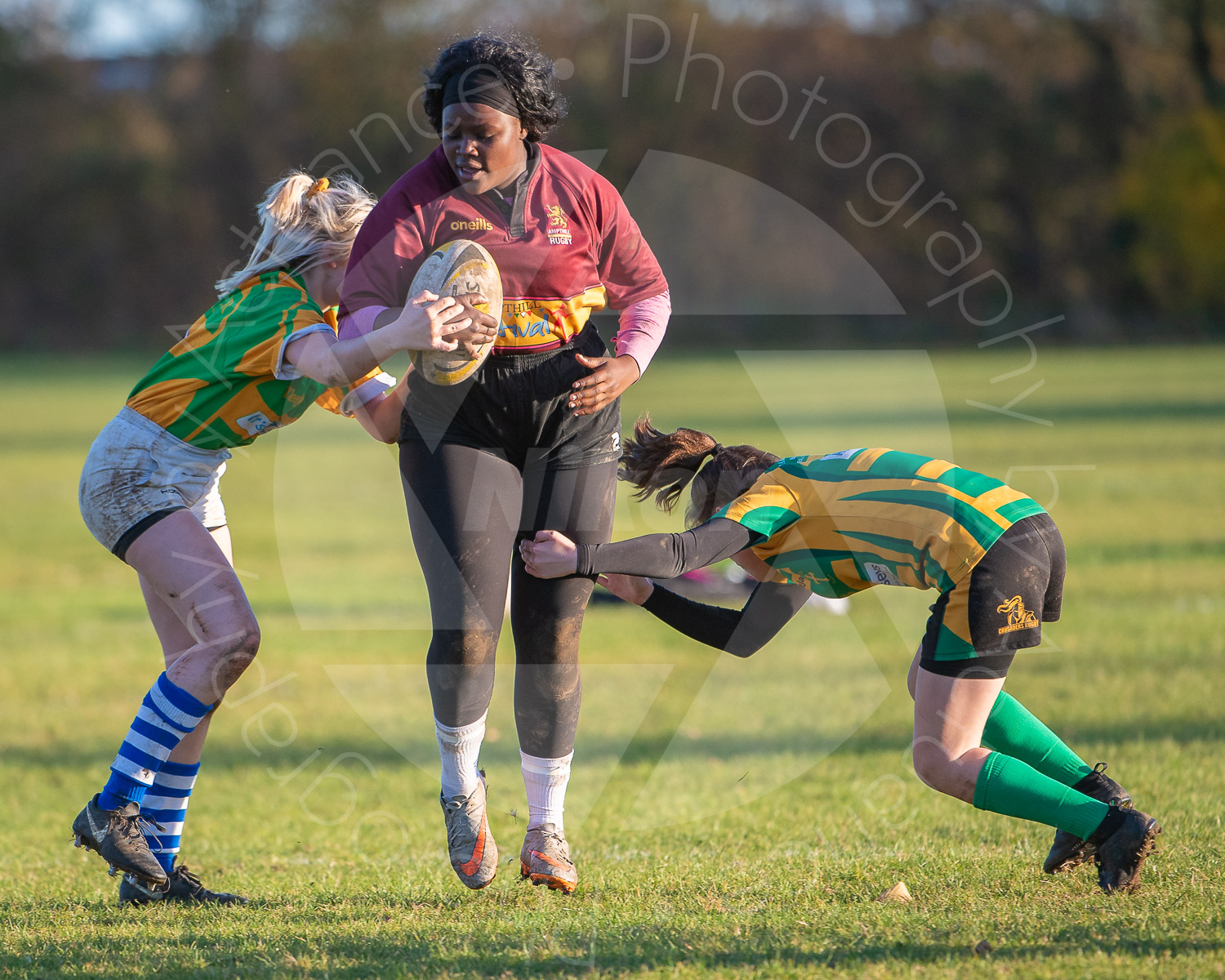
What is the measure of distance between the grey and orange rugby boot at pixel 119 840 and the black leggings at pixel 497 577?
93 centimetres

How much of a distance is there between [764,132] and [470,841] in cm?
4000

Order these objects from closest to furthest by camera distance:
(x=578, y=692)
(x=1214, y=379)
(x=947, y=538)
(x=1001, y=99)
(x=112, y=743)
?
1. (x=947, y=538)
2. (x=578, y=692)
3. (x=112, y=743)
4. (x=1214, y=379)
5. (x=1001, y=99)

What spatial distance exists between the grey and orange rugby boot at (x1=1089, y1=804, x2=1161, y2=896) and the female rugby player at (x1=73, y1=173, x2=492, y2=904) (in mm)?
2358

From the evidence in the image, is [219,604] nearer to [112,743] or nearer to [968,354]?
[112,743]

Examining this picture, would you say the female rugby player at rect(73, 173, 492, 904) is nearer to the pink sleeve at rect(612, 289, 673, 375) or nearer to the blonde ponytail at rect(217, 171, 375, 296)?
the blonde ponytail at rect(217, 171, 375, 296)

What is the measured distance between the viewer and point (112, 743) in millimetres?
6301

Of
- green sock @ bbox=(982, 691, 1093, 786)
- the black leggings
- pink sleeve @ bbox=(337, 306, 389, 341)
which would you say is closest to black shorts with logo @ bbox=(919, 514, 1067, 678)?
green sock @ bbox=(982, 691, 1093, 786)

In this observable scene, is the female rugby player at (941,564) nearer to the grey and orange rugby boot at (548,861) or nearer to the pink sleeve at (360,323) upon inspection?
the pink sleeve at (360,323)

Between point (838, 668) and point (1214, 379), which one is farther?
point (1214, 379)

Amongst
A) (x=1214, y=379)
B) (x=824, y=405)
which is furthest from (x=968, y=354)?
(x=824, y=405)

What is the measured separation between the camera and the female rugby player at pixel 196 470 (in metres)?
3.68

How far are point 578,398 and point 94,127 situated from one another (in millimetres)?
49347

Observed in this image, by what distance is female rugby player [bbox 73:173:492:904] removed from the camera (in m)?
3.68

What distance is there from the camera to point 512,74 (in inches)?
138
